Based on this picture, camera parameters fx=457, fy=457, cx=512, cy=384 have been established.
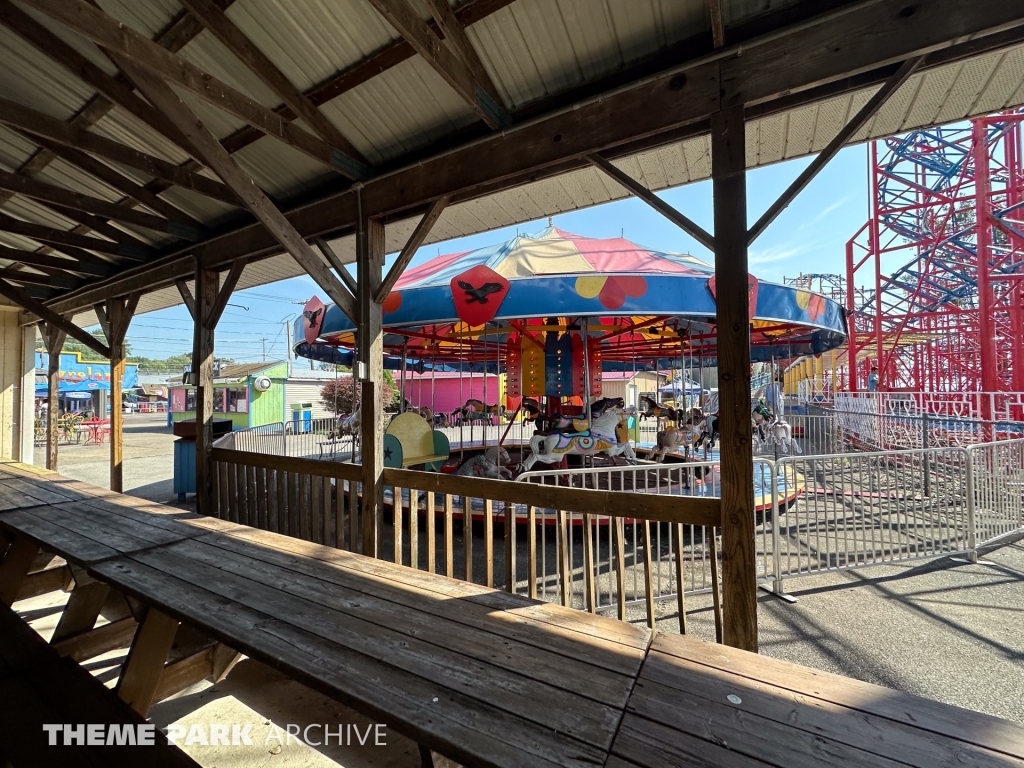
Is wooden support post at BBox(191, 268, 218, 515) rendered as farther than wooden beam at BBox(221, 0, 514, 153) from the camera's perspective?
Yes

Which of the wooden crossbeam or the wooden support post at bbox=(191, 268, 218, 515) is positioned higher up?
the wooden crossbeam

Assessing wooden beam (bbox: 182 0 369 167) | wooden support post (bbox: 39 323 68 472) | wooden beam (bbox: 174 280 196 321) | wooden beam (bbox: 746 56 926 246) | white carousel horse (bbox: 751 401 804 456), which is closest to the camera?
wooden beam (bbox: 746 56 926 246)

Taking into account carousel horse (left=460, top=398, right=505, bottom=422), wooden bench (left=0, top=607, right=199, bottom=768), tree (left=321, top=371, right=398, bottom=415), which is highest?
tree (left=321, top=371, right=398, bottom=415)

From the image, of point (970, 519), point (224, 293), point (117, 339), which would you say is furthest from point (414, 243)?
point (117, 339)

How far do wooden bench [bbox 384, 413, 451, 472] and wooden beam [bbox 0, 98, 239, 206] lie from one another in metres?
3.24

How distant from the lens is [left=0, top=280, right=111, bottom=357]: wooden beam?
5273 millimetres

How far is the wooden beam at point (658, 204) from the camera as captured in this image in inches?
88.1

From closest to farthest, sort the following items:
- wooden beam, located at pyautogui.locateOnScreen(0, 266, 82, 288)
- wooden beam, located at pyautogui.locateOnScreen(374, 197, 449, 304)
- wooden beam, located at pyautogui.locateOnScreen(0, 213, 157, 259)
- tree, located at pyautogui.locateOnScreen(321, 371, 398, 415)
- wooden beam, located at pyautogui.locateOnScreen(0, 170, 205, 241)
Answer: wooden beam, located at pyautogui.locateOnScreen(374, 197, 449, 304)
wooden beam, located at pyautogui.locateOnScreen(0, 170, 205, 241)
wooden beam, located at pyautogui.locateOnScreen(0, 213, 157, 259)
wooden beam, located at pyautogui.locateOnScreen(0, 266, 82, 288)
tree, located at pyautogui.locateOnScreen(321, 371, 398, 415)

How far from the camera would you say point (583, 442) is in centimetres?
592

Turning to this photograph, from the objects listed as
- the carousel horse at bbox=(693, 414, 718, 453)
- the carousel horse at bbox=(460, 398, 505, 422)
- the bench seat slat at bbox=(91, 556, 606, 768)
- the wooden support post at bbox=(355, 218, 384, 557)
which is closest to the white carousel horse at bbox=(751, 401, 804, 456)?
the carousel horse at bbox=(693, 414, 718, 453)

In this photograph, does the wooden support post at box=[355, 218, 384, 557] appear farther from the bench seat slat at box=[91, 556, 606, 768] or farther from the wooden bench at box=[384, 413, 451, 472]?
the wooden bench at box=[384, 413, 451, 472]

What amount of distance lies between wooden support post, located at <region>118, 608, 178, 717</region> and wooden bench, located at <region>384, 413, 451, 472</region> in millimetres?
4013

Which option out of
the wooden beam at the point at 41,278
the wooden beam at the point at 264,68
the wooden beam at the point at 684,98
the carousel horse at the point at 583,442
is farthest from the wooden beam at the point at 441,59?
the wooden beam at the point at 41,278

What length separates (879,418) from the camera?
9.03 metres
